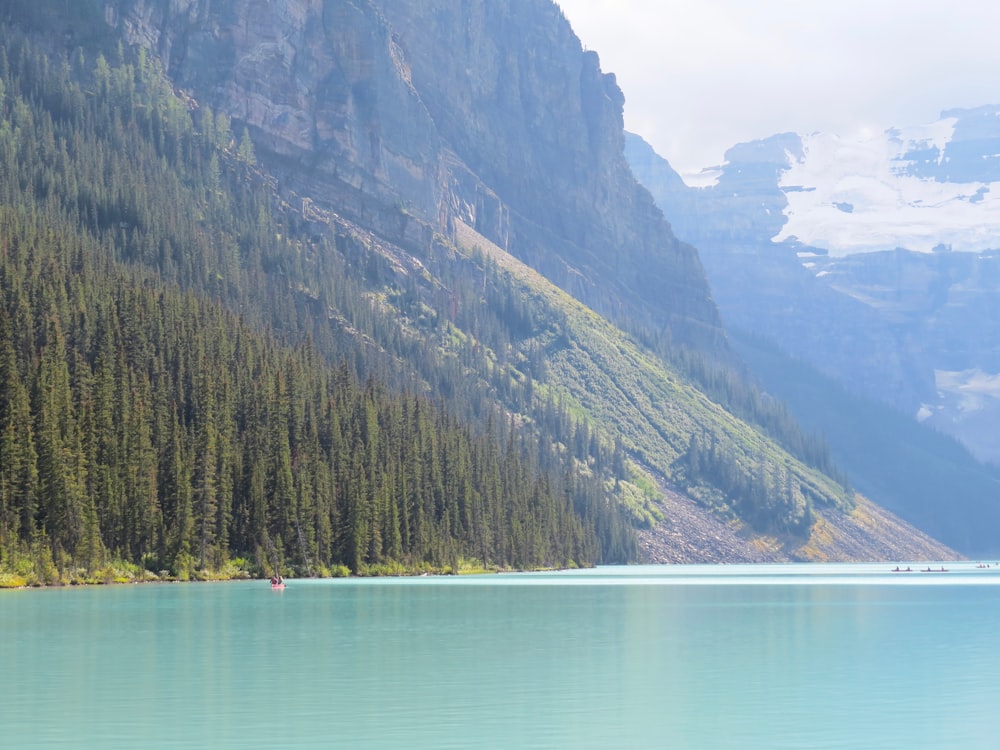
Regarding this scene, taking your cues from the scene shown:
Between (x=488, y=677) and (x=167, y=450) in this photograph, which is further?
(x=167, y=450)

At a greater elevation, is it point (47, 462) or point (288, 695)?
point (47, 462)

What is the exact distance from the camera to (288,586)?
451 ft

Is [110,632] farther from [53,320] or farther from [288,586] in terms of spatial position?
[53,320]

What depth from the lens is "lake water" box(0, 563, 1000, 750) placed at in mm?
→ 43656

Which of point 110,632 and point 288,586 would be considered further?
point 288,586

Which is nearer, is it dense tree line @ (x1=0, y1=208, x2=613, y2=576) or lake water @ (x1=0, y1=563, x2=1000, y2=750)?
lake water @ (x1=0, y1=563, x2=1000, y2=750)

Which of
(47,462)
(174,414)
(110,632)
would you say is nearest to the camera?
(110,632)

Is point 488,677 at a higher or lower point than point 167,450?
lower

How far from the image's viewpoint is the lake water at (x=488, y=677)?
4366cm

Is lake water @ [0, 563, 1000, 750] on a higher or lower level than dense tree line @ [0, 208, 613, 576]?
lower

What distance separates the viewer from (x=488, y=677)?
5647 centimetres

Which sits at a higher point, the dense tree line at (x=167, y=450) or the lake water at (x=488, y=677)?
the dense tree line at (x=167, y=450)

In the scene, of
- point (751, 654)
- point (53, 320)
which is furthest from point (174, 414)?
point (751, 654)

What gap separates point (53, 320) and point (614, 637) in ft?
364
